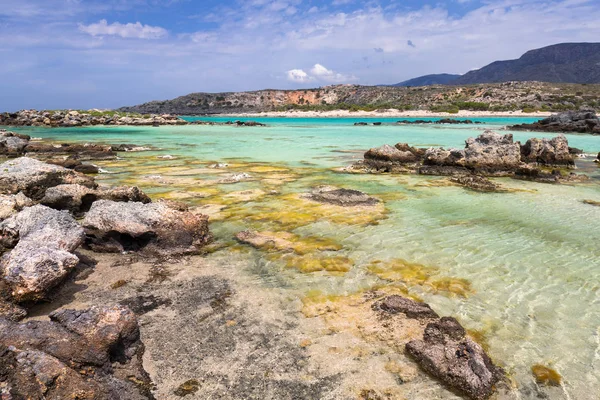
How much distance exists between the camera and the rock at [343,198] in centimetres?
1243

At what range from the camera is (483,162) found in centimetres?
1930

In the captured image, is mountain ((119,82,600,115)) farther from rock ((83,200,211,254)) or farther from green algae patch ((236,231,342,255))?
rock ((83,200,211,254))

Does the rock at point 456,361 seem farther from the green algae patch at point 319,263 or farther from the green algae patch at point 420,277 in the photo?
the green algae patch at point 319,263

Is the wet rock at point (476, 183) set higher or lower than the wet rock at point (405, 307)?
lower

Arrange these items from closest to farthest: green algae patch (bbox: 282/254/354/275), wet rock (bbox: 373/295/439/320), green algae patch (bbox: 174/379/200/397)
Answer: green algae patch (bbox: 174/379/200/397)
wet rock (bbox: 373/295/439/320)
green algae patch (bbox: 282/254/354/275)

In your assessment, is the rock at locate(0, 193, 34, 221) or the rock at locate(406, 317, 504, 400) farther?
the rock at locate(0, 193, 34, 221)

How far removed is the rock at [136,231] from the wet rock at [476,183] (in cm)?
1180

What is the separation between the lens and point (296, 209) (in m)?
11.7

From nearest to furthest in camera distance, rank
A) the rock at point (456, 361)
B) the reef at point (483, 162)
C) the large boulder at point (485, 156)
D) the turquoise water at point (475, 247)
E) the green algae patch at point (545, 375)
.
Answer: the rock at point (456, 361) < the green algae patch at point (545, 375) < the turquoise water at point (475, 247) < the reef at point (483, 162) < the large boulder at point (485, 156)

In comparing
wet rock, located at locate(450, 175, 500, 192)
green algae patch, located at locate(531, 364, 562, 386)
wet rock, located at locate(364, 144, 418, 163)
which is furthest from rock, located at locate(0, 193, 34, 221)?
wet rock, located at locate(364, 144, 418, 163)

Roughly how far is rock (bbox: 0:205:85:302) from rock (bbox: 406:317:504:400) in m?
5.50

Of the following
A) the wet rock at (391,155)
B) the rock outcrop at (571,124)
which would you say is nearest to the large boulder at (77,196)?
the wet rock at (391,155)

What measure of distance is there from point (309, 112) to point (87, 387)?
145420 millimetres

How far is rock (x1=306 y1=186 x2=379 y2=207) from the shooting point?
12.4 meters
